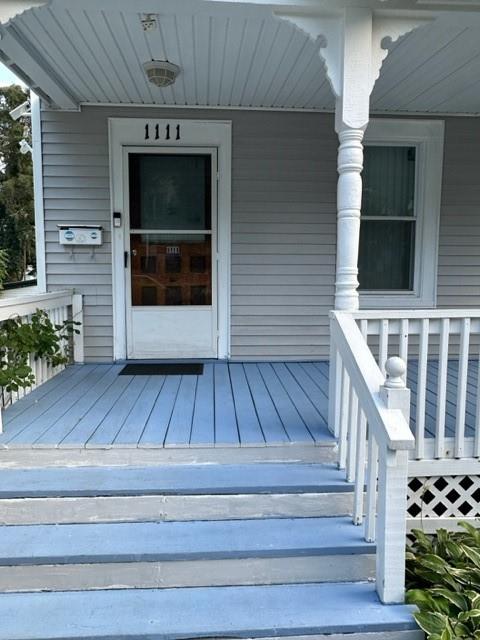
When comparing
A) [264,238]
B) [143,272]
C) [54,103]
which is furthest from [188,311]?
[54,103]

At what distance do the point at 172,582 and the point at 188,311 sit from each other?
277 centimetres

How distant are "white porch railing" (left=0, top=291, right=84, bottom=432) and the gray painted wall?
0.31 feet

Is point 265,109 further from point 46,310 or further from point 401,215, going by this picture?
point 46,310

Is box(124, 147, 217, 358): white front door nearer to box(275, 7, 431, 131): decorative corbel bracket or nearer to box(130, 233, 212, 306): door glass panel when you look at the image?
box(130, 233, 212, 306): door glass panel

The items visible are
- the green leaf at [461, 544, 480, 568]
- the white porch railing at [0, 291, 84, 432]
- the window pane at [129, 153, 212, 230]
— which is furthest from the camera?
the window pane at [129, 153, 212, 230]

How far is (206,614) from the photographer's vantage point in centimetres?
172

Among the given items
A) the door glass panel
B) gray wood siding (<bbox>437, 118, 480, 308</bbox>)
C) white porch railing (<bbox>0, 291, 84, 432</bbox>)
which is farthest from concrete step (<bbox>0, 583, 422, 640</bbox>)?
gray wood siding (<bbox>437, 118, 480, 308</bbox>)

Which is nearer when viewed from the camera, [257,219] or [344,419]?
[344,419]

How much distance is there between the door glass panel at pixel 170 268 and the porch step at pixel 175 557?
2587 millimetres

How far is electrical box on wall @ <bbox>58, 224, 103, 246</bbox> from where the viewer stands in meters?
4.19

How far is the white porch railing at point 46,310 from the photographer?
3115 mm

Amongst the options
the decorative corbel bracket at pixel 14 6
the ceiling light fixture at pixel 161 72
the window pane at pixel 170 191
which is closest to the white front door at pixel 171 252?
the window pane at pixel 170 191

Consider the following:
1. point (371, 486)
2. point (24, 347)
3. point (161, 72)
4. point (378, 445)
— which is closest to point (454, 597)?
point (371, 486)

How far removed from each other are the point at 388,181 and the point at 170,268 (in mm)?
2317
